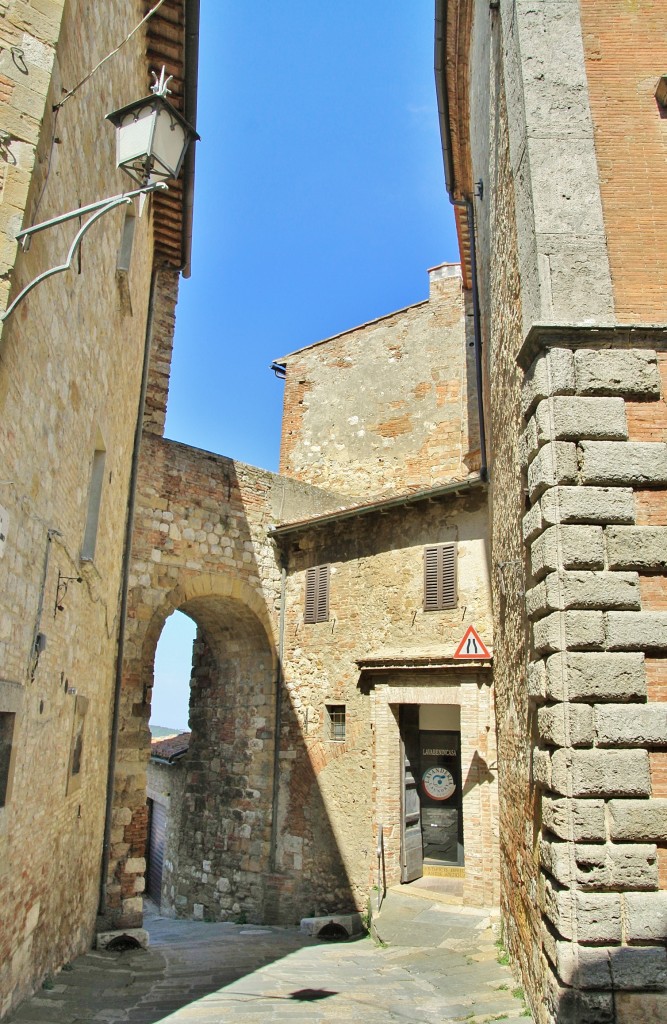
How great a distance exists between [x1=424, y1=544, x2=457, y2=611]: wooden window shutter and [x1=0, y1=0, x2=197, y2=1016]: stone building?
4118 mm

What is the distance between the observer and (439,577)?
9.74 meters

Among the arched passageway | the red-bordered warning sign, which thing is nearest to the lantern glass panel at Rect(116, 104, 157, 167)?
the red-bordered warning sign

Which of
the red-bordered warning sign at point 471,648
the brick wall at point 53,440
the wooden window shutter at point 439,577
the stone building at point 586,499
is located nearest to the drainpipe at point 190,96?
the brick wall at point 53,440

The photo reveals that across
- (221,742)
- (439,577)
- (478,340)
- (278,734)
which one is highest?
(478,340)

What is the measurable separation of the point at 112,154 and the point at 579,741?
571cm

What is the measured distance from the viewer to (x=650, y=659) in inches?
164

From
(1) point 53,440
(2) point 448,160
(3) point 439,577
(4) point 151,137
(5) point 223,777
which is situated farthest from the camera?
(5) point 223,777

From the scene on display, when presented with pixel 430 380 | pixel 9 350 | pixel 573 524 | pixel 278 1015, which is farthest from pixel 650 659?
pixel 430 380

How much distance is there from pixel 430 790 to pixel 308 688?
2309mm

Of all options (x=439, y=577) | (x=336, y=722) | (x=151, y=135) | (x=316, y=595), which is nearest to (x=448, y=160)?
(x=439, y=577)

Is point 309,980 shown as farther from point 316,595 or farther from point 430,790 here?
point 316,595

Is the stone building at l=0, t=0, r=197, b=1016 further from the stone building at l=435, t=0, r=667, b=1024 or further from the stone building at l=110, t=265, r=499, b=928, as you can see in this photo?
the stone building at l=435, t=0, r=667, b=1024

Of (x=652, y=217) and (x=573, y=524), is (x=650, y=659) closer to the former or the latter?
(x=573, y=524)

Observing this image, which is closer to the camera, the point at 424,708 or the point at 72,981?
the point at 72,981
